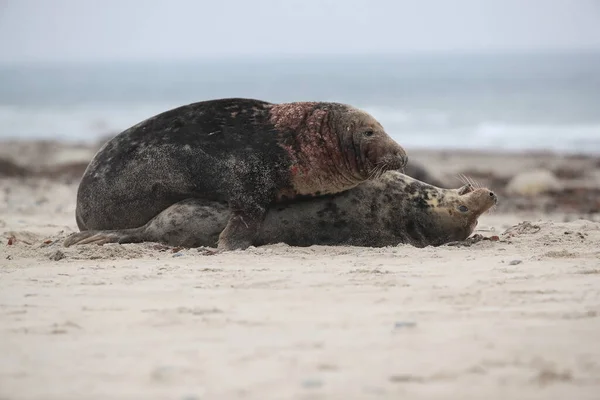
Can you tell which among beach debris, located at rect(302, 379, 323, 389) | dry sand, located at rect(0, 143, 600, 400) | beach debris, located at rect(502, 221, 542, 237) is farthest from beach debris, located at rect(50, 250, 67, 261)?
beach debris, located at rect(502, 221, 542, 237)

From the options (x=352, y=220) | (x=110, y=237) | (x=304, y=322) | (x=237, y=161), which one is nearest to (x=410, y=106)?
(x=352, y=220)

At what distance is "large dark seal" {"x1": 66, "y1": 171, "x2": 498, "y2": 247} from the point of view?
22.0ft

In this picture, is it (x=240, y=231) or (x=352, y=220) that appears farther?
(x=352, y=220)

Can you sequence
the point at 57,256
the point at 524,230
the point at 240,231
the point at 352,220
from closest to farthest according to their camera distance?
the point at 57,256, the point at 240,231, the point at 352,220, the point at 524,230

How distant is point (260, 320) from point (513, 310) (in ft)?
3.82

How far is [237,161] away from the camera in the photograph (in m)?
6.70

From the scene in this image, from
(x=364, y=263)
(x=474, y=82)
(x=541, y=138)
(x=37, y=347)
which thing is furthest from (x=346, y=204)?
(x=474, y=82)

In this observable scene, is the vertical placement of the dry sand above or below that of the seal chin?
below

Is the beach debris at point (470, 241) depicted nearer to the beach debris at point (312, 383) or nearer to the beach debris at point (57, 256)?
the beach debris at point (57, 256)

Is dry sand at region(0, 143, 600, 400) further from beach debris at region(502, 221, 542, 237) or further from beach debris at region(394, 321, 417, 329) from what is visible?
beach debris at region(502, 221, 542, 237)

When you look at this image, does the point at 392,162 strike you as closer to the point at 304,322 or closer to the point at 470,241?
the point at 470,241

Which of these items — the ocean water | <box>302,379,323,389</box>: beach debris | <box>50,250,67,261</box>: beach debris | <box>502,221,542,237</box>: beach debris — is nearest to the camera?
<box>302,379,323,389</box>: beach debris

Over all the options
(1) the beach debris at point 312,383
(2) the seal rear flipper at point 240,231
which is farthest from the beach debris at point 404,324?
(2) the seal rear flipper at point 240,231

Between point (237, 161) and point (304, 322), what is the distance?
2.69m
